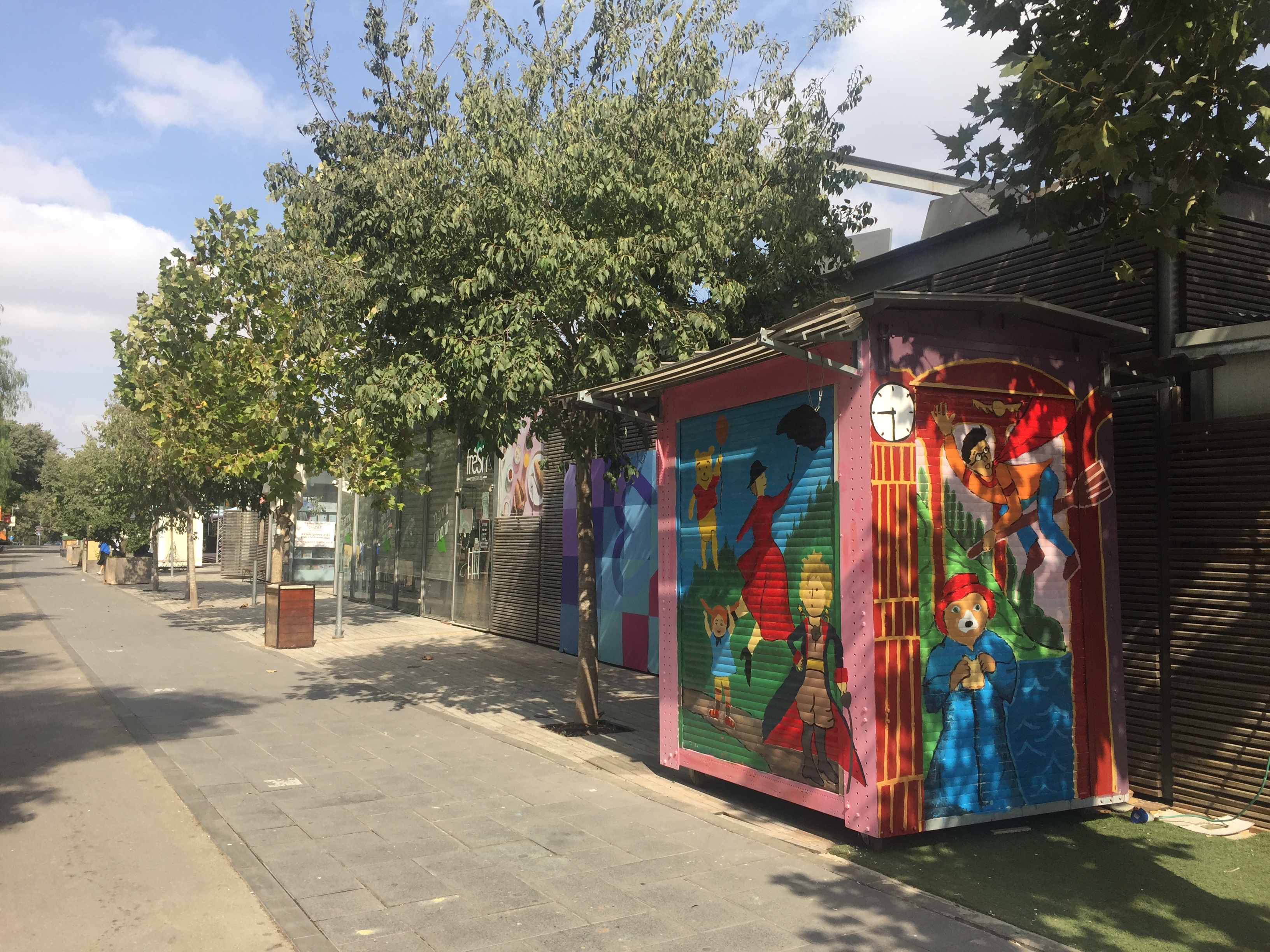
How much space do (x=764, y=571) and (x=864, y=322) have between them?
6.48ft

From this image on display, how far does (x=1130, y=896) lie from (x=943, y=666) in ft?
5.19

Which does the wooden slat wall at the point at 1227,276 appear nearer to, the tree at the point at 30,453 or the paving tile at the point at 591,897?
the paving tile at the point at 591,897

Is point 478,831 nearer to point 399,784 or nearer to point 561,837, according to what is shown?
point 561,837

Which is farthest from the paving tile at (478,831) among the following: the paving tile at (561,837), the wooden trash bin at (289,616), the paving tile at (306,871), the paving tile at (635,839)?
the wooden trash bin at (289,616)

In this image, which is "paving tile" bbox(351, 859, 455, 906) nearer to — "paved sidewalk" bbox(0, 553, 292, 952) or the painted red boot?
"paved sidewalk" bbox(0, 553, 292, 952)

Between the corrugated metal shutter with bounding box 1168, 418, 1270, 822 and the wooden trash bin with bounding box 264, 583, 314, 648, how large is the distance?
46.4 feet

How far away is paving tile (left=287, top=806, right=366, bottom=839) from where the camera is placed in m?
6.68

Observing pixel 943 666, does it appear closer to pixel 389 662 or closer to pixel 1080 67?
pixel 1080 67

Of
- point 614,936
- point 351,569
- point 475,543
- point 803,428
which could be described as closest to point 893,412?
point 803,428

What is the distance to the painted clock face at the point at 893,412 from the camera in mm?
6273

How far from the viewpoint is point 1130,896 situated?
5.39 meters

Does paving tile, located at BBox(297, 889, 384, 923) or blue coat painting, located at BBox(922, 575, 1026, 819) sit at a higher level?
blue coat painting, located at BBox(922, 575, 1026, 819)

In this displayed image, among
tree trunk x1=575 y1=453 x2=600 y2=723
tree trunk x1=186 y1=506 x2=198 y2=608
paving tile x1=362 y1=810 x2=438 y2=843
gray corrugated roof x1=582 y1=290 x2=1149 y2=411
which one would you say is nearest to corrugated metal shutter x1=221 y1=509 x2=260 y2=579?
tree trunk x1=186 y1=506 x2=198 y2=608

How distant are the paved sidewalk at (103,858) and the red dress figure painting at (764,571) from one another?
12.0 ft
